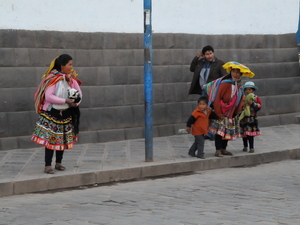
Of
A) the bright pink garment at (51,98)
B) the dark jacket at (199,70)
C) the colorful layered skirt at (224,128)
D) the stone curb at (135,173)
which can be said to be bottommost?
the stone curb at (135,173)

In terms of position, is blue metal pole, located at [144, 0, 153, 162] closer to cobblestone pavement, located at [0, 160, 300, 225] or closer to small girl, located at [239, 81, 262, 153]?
cobblestone pavement, located at [0, 160, 300, 225]

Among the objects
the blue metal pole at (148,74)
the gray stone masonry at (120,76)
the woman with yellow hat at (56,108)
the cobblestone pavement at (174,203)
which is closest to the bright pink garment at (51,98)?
the woman with yellow hat at (56,108)

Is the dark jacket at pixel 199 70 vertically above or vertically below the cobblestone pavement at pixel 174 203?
above

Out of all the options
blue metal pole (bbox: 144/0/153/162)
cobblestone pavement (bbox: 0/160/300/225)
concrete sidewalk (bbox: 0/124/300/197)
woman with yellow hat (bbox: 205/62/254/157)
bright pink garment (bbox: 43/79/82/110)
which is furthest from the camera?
woman with yellow hat (bbox: 205/62/254/157)

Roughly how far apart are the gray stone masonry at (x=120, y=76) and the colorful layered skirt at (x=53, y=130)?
2.11 m

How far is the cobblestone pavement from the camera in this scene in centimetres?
611

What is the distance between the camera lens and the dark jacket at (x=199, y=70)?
1140 centimetres

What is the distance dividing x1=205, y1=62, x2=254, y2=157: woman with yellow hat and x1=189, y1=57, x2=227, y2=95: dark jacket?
1427 millimetres

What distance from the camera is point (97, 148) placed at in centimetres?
1062

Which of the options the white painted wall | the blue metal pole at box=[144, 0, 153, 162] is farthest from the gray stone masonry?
the blue metal pole at box=[144, 0, 153, 162]

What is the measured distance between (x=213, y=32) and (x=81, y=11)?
2.97 metres

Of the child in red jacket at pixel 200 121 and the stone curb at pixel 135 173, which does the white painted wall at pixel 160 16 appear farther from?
the stone curb at pixel 135 173

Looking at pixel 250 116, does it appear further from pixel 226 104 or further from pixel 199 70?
pixel 199 70

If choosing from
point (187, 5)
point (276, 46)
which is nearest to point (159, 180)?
point (187, 5)
